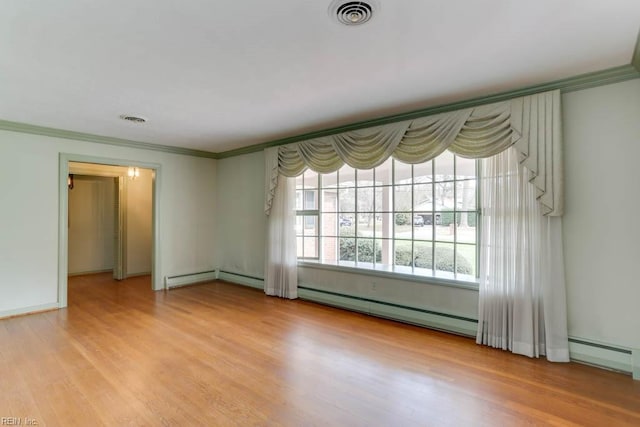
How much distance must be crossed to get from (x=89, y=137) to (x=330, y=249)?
3.91 m

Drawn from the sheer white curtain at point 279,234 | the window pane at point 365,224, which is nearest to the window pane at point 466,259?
the window pane at point 365,224

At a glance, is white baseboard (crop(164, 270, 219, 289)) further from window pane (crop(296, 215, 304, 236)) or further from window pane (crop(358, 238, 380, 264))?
window pane (crop(358, 238, 380, 264))

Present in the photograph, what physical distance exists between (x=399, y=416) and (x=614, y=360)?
78.0 inches

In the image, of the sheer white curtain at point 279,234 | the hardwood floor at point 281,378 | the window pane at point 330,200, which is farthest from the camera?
the sheer white curtain at point 279,234

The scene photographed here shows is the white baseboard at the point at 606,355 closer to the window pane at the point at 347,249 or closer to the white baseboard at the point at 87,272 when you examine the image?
the window pane at the point at 347,249

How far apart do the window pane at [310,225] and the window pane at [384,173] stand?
1.20 m

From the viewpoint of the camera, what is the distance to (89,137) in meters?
4.62

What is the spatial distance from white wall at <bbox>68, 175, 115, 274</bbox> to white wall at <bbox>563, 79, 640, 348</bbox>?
8.11 meters

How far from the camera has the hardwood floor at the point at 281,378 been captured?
204 cm

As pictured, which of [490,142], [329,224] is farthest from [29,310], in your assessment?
[490,142]

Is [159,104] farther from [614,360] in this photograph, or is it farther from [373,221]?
[614,360]

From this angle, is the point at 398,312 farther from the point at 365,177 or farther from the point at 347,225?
the point at 365,177

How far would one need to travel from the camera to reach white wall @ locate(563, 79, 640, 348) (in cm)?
253

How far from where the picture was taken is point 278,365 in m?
2.73
